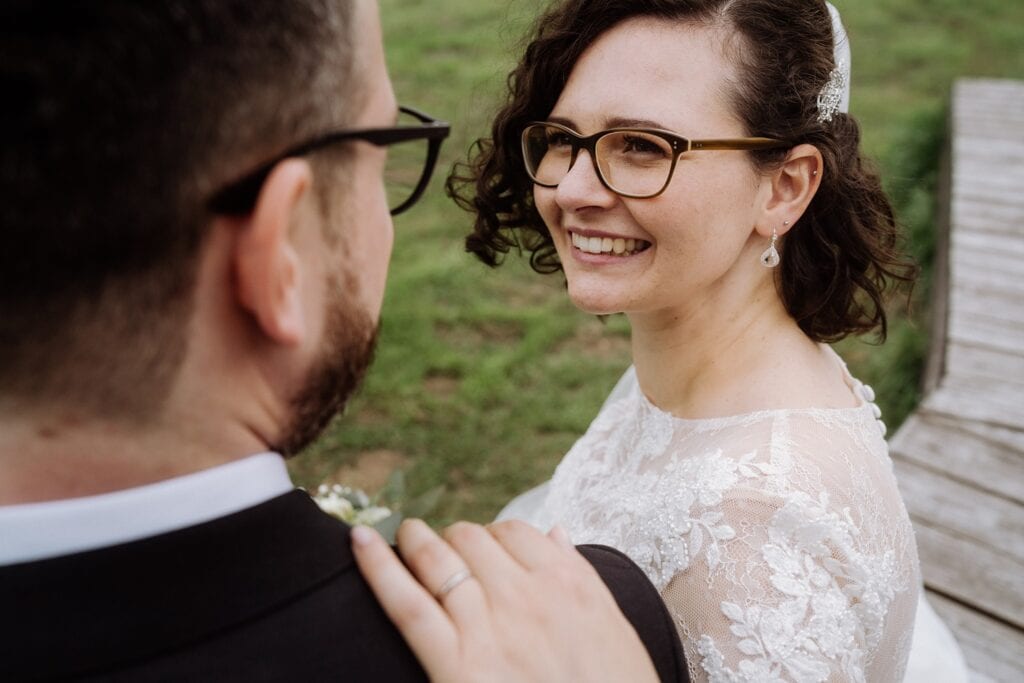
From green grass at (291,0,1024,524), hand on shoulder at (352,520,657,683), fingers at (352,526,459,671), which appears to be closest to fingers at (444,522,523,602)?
hand on shoulder at (352,520,657,683)

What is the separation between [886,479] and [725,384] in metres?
0.45

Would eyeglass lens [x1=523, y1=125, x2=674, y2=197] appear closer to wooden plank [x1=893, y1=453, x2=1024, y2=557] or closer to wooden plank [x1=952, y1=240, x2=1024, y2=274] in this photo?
wooden plank [x1=893, y1=453, x2=1024, y2=557]

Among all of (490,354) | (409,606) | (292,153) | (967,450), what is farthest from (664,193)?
(490,354)

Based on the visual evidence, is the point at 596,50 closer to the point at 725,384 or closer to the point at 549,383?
the point at 725,384

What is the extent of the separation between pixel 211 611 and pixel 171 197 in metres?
0.48

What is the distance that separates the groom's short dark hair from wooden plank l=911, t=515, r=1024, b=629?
3.13m

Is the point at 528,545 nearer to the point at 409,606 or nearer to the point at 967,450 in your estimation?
the point at 409,606

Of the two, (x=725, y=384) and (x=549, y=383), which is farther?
(x=549, y=383)

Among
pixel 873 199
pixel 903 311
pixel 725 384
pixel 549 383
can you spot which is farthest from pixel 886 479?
pixel 903 311

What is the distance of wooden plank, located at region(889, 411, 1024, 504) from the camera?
12.5 ft

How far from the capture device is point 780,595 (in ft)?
5.87

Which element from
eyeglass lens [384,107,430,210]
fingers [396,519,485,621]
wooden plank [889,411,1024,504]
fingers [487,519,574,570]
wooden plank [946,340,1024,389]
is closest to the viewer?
fingers [396,519,485,621]

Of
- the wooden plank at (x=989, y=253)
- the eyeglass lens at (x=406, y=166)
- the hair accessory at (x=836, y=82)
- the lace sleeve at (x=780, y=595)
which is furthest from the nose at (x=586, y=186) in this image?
the eyeglass lens at (x=406, y=166)

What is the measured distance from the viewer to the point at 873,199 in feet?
8.29
